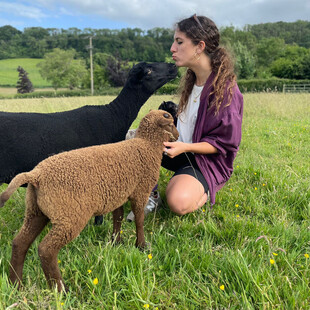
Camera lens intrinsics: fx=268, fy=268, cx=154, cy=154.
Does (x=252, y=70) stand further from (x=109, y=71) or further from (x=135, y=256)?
(x=135, y=256)

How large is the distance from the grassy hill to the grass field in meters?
70.6

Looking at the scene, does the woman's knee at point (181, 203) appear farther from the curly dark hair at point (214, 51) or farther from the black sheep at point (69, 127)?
the black sheep at point (69, 127)

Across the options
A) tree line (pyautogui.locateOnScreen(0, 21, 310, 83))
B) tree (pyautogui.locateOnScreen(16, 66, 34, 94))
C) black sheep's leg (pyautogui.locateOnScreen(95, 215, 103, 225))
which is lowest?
black sheep's leg (pyautogui.locateOnScreen(95, 215, 103, 225))

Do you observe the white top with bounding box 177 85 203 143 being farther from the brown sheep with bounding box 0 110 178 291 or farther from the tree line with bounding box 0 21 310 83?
the tree line with bounding box 0 21 310 83

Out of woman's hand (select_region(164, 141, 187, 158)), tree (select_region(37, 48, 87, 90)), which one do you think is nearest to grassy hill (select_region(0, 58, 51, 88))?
tree (select_region(37, 48, 87, 90))

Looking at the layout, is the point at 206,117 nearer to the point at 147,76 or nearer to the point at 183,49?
the point at 183,49

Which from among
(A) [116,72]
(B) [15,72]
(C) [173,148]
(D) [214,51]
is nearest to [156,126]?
(C) [173,148]

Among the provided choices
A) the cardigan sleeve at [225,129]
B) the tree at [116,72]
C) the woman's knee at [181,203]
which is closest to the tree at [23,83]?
the tree at [116,72]

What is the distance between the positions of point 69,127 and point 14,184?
1.43 metres

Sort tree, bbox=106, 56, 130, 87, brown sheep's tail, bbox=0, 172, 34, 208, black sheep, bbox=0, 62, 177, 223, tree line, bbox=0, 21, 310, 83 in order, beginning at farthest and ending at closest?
1. tree, bbox=106, 56, 130, 87
2. tree line, bbox=0, 21, 310, 83
3. black sheep, bbox=0, 62, 177, 223
4. brown sheep's tail, bbox=0, 172, 34, 208

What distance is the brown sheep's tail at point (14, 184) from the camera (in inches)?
58.9

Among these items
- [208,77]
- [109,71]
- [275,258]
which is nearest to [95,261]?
[275,258]

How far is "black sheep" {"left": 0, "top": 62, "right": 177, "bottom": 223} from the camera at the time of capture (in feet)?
8.35

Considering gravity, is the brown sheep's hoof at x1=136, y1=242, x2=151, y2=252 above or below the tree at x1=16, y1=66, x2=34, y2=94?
below
